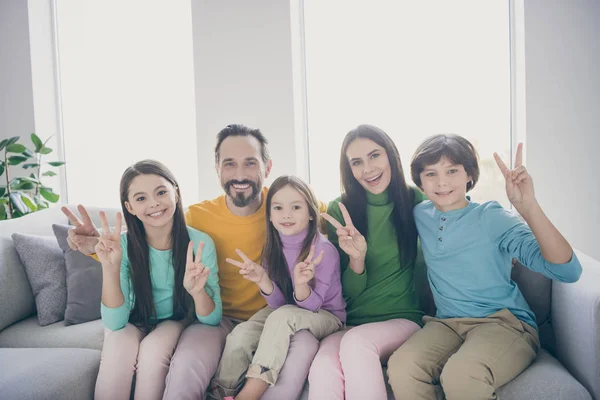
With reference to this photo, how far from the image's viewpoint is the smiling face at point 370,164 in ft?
5.79

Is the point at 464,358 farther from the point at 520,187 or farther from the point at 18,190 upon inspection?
the point at 18,190

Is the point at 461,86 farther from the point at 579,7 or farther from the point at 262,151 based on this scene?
the point at 262,151

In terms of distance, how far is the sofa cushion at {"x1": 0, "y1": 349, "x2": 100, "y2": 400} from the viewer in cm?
133

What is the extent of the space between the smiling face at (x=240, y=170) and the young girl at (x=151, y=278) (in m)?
0.21

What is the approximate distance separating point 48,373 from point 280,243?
891 mm

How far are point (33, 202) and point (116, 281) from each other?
5.59ft

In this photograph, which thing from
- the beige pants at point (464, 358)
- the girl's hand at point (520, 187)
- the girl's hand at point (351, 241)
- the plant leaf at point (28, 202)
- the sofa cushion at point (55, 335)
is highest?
the girl's hand at point (520, 187)

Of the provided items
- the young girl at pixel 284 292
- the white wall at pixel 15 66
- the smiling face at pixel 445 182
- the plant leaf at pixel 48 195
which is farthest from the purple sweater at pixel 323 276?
the white wall at pixel 15 66

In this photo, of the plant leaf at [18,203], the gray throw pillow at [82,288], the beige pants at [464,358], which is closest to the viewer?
the beige pants at [464,358]

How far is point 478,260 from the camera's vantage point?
1.56 m

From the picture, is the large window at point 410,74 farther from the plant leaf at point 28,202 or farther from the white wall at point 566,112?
the plant leaf at point 28,202

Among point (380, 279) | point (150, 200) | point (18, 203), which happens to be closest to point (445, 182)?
point (380, 279)

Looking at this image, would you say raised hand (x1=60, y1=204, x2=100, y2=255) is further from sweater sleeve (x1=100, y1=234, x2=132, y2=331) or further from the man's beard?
the man's beard

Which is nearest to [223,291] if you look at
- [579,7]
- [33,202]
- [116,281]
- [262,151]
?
[116,281]
